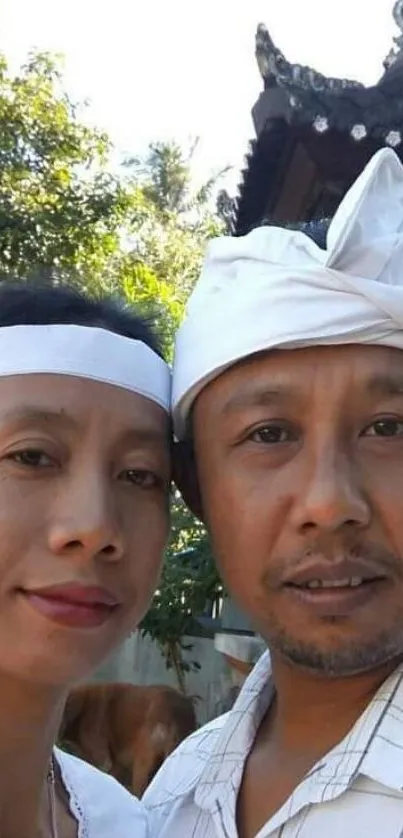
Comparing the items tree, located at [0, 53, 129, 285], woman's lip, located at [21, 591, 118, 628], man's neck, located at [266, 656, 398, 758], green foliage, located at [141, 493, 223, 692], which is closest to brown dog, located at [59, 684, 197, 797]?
green foliage, located at [141, 493, 223, 692]

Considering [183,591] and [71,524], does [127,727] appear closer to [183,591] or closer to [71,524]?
[183,591]

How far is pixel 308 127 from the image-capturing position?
3117mm

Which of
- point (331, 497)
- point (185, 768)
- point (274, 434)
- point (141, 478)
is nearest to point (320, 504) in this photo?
point (331, 497)

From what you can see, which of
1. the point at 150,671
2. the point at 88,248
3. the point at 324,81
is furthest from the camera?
the point at 150,671

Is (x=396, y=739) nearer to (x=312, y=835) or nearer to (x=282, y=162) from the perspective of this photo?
(x=312, y=835)

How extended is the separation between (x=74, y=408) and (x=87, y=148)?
26.7 ft

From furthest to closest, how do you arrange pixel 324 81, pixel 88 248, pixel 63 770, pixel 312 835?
pixel 88 248 → pixel 324 81 → pixel 63 770 → pixel 312 835

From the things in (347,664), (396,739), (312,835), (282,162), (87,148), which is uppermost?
(87,148)

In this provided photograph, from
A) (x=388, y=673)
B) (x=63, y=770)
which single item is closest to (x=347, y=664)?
(x=388, y=673)

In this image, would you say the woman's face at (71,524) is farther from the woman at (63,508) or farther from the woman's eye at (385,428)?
the woman's eye at (385,428)

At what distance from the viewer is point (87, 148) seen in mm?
9188

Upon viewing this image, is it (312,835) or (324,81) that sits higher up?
(324,81)

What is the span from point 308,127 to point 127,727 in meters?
4.82

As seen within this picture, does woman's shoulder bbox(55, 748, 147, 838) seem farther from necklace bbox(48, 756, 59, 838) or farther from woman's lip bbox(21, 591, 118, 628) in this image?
woman's lip bbox(21, 591, 118, 628)
